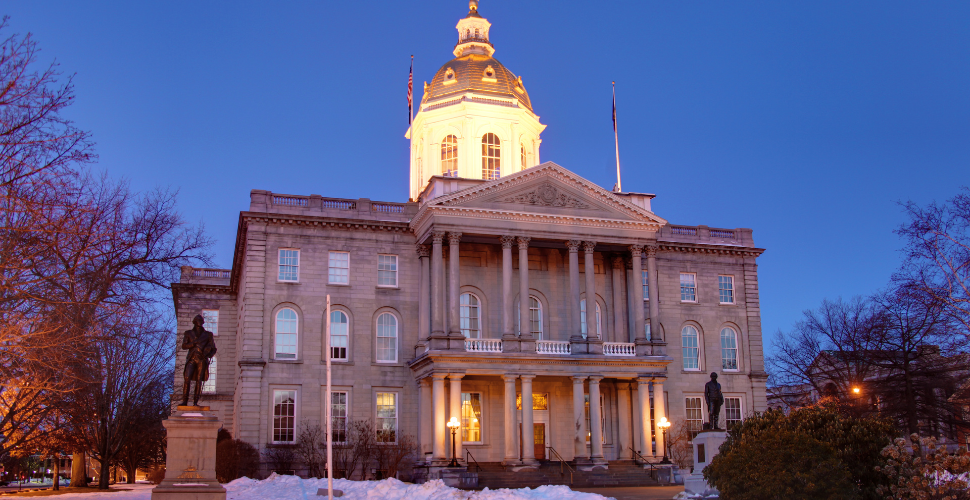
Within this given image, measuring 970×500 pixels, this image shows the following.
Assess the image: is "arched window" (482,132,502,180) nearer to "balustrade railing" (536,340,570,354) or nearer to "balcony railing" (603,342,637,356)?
"balustrade railing" (536,340,570,354)

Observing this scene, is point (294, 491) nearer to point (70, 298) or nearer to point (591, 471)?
point (70, 298)

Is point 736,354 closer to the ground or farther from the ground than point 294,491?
farther from the ground

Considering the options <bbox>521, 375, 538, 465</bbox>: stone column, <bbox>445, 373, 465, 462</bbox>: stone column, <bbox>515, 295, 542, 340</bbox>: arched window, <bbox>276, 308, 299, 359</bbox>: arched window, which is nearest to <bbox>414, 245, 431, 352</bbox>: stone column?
<bbox>445, 373, 465, 462</bbox>: stone column

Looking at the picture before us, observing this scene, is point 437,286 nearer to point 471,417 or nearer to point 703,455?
point 471,417

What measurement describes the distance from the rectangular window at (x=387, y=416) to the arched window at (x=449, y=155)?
595 inches

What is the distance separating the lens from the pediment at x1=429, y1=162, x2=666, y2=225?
42781mm

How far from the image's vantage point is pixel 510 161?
53094mm

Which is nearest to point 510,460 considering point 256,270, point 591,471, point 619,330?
point 591,471

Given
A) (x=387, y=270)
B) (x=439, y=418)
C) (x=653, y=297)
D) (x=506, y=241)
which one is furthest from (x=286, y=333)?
(x=653, y=297)

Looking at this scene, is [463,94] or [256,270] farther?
[463,94]

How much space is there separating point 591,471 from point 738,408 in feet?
44.0

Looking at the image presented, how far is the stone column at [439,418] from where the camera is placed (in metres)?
39.2

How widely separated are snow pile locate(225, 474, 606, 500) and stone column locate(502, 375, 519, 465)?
9.35 meters

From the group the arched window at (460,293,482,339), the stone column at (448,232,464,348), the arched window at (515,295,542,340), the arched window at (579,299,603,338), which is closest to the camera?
the stone column at (448,232,464,348)
